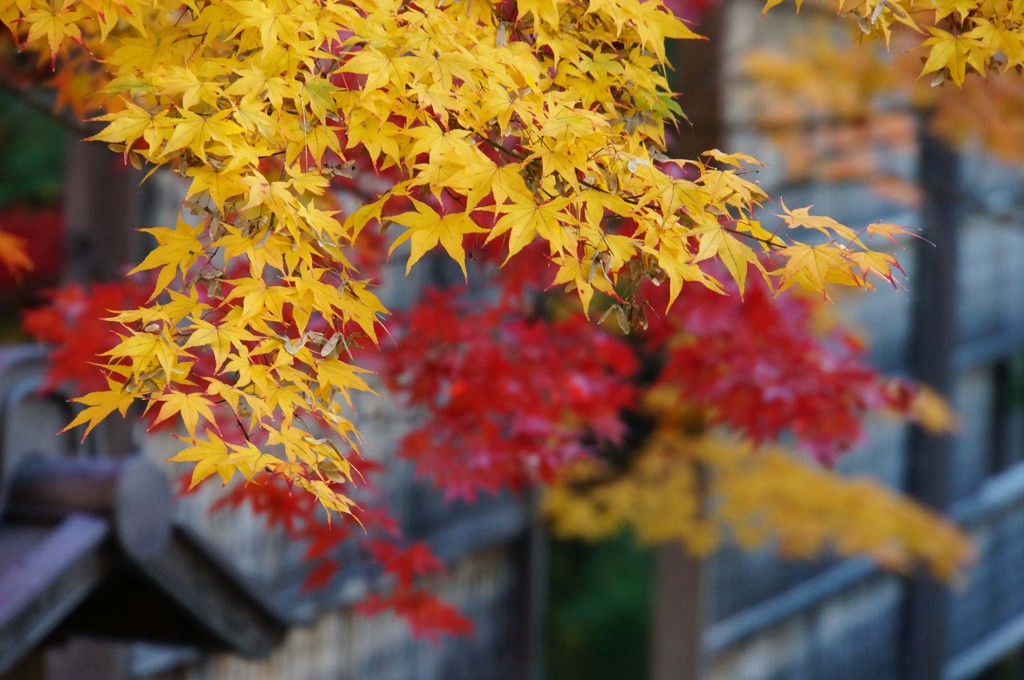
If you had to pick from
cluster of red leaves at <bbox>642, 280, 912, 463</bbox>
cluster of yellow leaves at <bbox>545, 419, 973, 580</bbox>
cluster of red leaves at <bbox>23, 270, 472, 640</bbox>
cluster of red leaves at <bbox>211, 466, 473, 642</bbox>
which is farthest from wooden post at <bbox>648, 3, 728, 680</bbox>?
cluster of red leaves at <bbox>23, 270, 472, 640</bbox>

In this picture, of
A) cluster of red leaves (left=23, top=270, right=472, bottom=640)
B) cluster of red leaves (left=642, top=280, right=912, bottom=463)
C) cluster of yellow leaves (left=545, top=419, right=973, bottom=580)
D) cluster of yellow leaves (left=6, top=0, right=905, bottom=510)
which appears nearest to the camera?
cluster of yellow leaves (left=6, top=0, right=905, bottom=510)

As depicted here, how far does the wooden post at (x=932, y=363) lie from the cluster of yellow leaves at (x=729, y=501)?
1.94 metres

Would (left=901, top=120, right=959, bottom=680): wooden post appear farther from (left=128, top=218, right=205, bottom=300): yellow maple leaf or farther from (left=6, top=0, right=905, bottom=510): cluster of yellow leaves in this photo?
(left=128, top=218, right=205, bottom=300): yellow maple leaf

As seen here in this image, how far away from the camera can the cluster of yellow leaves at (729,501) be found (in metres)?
7.42

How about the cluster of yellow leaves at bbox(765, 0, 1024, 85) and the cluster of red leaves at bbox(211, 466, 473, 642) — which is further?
the cluster of red leaves at bbox(211, 466, 473, 642)

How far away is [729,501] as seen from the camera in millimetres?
7477

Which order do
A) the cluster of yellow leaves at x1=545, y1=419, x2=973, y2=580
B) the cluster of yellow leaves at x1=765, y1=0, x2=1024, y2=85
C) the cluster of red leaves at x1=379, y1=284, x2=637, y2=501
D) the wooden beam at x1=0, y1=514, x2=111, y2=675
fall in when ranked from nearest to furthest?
1. the cluster of yellow leaves at x1=765, y1=0, x2=1024, y2=85
2. the wooden beam at x1=0, y1=514, x2=111, y2=675
3. the cluster of red leaves at x1=379, y1=284, x2=637, y2=501
4. the cluster of yellow leaves at x1=545, y1=419, x2=973, y2=580

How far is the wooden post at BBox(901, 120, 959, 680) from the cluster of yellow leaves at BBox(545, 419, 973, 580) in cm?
194

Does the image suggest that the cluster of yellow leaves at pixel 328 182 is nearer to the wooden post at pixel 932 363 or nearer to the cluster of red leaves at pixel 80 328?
the cluster of red leaves at pixel 80 328

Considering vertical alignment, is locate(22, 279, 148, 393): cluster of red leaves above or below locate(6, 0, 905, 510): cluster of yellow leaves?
below

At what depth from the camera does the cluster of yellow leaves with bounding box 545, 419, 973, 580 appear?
742 centimetres

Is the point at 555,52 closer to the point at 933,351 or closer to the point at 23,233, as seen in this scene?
the point at 23,233

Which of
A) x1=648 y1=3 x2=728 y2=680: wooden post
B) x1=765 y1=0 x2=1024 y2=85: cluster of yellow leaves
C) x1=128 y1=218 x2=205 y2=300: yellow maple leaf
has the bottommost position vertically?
x1=648 y1=3 x2=728 y2=680: wooden post

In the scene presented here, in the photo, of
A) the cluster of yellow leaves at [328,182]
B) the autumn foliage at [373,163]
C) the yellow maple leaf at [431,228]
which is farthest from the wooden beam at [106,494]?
the yellow maple leaf at [431,228]
